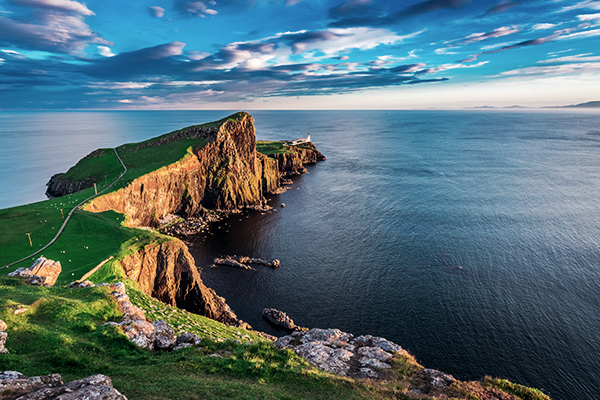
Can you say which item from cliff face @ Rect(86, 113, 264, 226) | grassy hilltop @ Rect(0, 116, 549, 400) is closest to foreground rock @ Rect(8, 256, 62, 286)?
grassy hilltop @ Rect(0, 116, 549, 400)

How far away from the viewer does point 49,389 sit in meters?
14.0

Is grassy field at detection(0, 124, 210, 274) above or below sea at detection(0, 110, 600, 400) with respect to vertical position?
above

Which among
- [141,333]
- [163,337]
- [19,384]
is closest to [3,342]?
[19,384]

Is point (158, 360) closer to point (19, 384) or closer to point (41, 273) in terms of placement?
point (19, 384)

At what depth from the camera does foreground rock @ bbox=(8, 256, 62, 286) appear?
33.2 metres

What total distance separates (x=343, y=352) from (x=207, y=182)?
92.6 meters

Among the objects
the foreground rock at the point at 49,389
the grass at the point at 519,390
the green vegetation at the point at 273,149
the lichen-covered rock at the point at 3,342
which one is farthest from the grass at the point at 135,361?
the green vegetation at the point at 273,149

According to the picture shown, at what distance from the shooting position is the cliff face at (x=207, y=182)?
87.4m

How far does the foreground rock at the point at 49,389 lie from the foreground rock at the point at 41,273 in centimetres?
2272

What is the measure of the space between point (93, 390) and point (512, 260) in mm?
79956

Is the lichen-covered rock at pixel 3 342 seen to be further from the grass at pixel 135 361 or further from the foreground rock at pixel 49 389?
the foreground rock at pixel 49 389

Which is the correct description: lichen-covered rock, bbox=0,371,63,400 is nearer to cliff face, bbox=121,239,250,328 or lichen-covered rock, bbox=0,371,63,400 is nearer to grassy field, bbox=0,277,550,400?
grassy field, bbox=0,277,550,400

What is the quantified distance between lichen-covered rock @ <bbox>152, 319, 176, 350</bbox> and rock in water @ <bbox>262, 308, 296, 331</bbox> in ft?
88.7

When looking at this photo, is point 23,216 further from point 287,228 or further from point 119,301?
point 287,228
